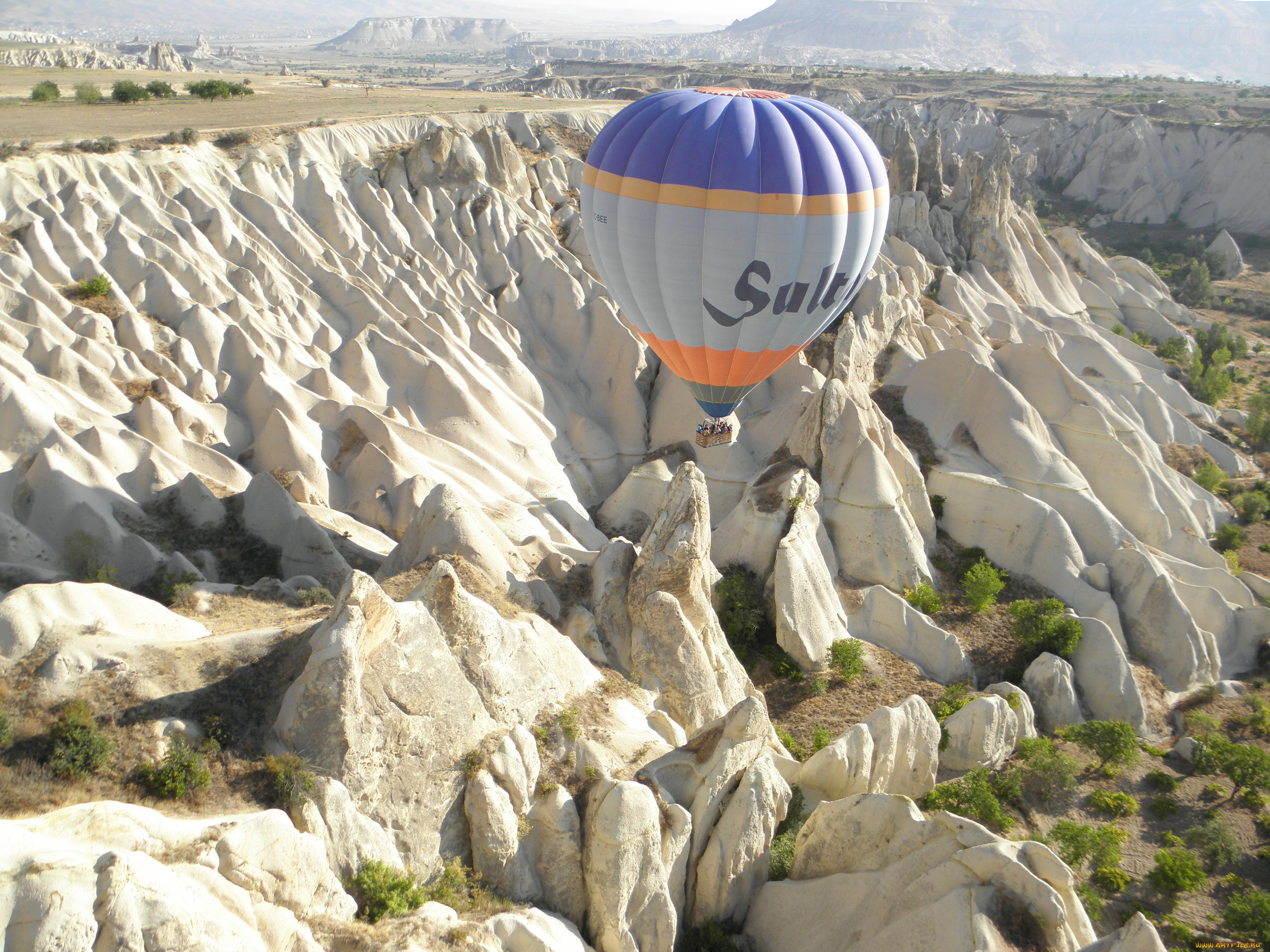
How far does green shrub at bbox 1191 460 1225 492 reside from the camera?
35.2m

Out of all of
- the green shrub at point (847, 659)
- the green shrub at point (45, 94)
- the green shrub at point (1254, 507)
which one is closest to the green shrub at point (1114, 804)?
A: the green shrub at point (847, 659)

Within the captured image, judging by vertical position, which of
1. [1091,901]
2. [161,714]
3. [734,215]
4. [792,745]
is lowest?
[1091,901]

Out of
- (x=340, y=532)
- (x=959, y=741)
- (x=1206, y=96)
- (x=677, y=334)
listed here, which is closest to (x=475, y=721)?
(x=340, y=532)

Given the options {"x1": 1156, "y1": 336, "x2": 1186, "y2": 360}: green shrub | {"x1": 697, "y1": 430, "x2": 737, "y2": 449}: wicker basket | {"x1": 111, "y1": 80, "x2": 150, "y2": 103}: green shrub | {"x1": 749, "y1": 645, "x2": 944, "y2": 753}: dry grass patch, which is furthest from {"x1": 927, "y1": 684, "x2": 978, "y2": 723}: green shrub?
{"x1": 111, "y1": 80, "x2": 150, "y2": 103}: green shrub

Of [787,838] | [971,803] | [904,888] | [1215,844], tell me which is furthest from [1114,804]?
[904,888]

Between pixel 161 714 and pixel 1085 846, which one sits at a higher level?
pixel 161 714

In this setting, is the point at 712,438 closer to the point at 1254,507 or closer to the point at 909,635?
the point at 909,635

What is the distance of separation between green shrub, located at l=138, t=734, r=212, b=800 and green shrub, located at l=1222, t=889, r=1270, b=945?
1797cm

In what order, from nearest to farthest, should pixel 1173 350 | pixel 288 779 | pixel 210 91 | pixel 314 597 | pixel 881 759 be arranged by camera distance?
1. pixel 288 779
2. pixel 314 597
3. pixel 881 759
4. pixel 1173 350
5. pixel 210 91

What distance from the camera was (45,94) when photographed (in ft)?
151

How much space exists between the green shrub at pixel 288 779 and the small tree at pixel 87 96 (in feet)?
160

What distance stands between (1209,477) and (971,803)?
25.4 m

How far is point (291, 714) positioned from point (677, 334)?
1526 centimetres

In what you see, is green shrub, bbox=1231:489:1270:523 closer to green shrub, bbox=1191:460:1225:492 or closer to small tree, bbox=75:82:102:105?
green shrub, bbox=1191:460:1225:492
